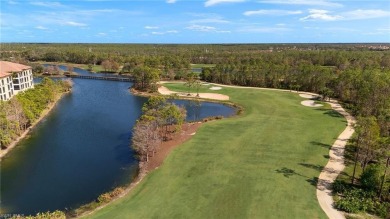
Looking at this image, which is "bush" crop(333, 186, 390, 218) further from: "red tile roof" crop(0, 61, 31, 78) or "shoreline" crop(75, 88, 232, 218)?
"red tile roof" crop(0, 61, 31, 78)

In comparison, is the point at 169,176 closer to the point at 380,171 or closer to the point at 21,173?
the point at 21,173

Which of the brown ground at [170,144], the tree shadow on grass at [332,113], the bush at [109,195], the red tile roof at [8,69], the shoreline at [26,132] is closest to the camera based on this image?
the bush at [109,195]

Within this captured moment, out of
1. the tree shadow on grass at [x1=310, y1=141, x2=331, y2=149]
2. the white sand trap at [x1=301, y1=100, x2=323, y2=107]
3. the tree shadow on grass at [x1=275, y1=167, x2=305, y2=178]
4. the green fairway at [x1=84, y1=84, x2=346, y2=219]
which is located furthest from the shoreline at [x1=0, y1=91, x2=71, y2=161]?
the white sand trap at [x1=301, y1=100, x2=323, y2=107]

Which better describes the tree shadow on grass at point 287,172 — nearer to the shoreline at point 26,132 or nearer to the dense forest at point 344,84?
the dense forest at point 344,84

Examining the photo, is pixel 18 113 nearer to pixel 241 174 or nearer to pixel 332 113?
pixel 241 174

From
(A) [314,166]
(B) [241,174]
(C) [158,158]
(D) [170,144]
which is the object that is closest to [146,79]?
(D) [170,144]

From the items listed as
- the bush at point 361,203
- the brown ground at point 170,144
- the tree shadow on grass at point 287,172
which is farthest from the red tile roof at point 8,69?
the bush at point 361,203
